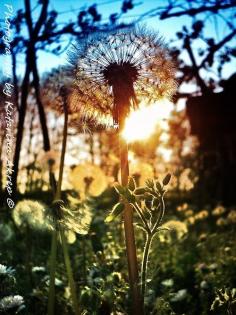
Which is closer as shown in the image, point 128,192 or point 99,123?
point 128,192

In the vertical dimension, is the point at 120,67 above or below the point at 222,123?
below

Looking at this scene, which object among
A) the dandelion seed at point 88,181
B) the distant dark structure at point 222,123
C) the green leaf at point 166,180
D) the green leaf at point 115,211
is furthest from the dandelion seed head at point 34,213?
the distant dark structure at point 222,123

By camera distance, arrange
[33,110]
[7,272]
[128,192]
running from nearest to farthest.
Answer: [128,192], [7,272], [33,110]

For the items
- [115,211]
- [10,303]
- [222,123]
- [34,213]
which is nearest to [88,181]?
[34,213]

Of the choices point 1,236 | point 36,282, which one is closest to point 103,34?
point 1,236

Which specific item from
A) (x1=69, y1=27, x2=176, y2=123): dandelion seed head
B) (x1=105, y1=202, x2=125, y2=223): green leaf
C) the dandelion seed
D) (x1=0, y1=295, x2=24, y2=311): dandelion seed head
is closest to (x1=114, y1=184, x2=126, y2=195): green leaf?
(x1=105, y1=202, x2=125, y2=223): green leaf

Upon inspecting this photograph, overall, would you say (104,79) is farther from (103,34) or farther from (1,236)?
(1,236)

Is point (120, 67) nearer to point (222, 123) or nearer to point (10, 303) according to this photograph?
point (10, 303)

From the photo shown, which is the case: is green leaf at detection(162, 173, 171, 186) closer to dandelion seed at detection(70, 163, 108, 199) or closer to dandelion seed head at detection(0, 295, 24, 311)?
dandelion seed head at detection(0, 295, 24, 311)

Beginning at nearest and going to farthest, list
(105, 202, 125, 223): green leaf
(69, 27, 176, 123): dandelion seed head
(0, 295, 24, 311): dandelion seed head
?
1. (105, 202, 125, 223): green leaf
2. (0, 295, 24, 311): dandelion seed head
3. (69, 27, 176, 123): dandelion seed head
